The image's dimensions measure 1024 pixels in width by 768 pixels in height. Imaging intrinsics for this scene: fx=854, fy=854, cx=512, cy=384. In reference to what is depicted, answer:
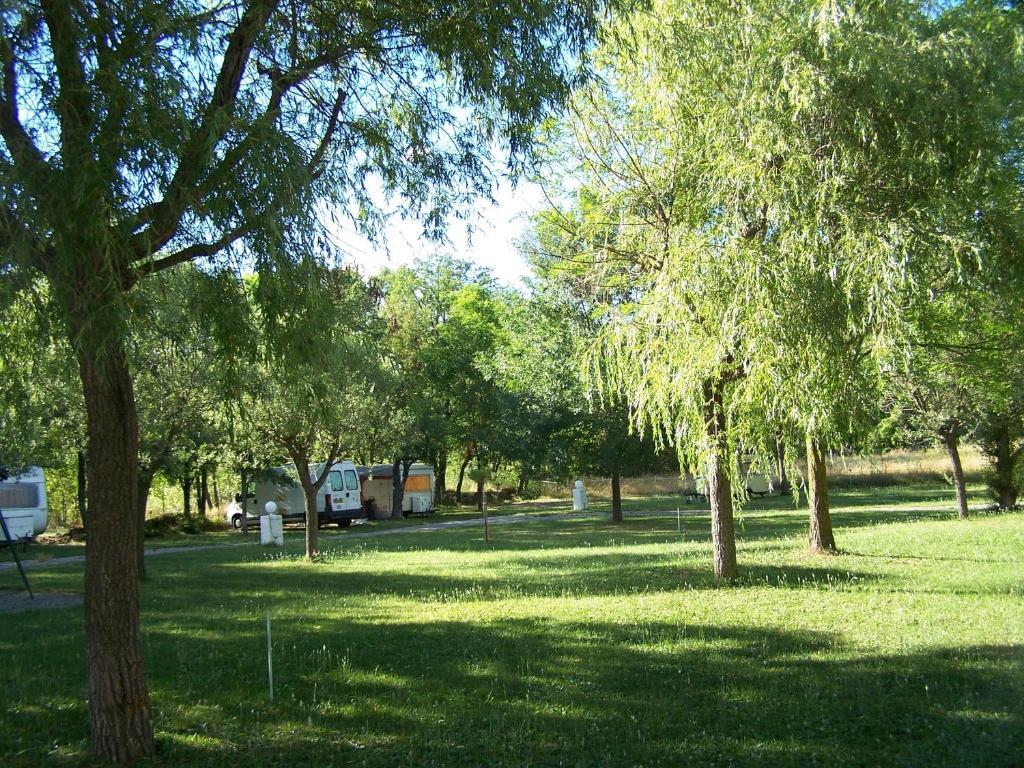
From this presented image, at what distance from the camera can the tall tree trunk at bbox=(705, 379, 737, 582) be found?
11.5 m

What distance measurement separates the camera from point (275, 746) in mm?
5906

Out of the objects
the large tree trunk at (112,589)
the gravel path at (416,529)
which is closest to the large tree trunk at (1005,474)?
the gravel path at (416,529)

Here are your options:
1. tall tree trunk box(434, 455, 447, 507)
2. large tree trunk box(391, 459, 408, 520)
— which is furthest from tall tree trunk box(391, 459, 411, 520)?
tall tree trunk box(434, 455, 447, 507)

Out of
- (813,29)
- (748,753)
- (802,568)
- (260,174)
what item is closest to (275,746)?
(748,753)

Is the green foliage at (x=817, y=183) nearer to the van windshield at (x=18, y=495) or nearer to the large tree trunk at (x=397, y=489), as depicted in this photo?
the van windshield at (x=18, y=495)

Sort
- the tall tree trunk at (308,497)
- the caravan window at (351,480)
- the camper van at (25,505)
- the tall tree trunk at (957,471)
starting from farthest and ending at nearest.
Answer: the caravan window at (351,480) → the camper van at (25,505) → the tall tree trunk at (957,471) → the tall tree trunk at (308,497)

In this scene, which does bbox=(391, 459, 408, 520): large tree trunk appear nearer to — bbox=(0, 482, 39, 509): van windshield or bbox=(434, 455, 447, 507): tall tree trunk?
bbox=(434, 455, 447, 507): tall tree trunk

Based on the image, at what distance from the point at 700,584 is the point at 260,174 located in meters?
9.17

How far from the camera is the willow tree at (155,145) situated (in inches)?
193

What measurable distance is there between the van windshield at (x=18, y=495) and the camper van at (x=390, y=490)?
13591mm

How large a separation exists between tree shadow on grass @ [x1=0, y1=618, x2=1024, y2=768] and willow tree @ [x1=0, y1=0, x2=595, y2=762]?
1177 millimetres

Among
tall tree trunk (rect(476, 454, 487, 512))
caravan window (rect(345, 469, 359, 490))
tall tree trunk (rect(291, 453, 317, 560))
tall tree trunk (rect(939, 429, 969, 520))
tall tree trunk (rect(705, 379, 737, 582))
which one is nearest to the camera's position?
tall tree trunk (rect(705, 379, 737, 582))

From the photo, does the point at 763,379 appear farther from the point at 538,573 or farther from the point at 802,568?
the point at 538,573

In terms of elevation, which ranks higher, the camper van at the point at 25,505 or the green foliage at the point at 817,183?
the green foliage at the point at 817,183
